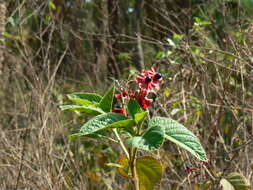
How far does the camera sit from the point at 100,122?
3.28ft

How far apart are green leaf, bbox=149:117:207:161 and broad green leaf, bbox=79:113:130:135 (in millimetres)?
103

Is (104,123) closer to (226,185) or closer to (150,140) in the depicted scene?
(150,140)

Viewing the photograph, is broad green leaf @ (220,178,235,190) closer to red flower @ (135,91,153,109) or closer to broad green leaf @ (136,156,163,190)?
broad green leaf @ (136,156,163,190)

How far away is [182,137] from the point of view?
1.02 m

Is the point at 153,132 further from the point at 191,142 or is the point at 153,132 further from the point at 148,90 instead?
the point at 148,90

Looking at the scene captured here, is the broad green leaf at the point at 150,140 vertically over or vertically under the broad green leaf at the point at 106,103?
under


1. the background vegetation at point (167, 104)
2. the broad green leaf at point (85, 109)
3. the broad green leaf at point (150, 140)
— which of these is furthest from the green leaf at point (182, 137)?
the background vegetation at point (167, 104)

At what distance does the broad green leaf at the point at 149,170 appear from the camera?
3.75 feet

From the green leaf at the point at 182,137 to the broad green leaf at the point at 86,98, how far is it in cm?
20

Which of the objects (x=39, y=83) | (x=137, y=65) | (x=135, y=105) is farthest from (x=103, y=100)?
(x=137, y=65)

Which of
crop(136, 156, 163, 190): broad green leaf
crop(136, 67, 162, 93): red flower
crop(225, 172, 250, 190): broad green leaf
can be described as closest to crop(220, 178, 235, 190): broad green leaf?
crop(225, 172, 250, 190): broad green leaf

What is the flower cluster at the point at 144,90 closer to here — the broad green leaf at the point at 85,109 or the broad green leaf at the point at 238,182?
the broad green leaf at the point at 85,109

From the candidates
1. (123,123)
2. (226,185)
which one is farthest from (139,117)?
(226,185)

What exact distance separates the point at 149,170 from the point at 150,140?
0.69ft
